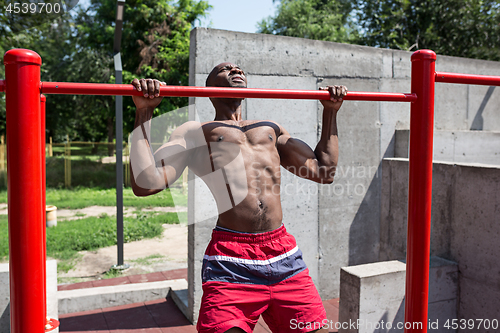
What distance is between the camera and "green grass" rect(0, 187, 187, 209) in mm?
11789

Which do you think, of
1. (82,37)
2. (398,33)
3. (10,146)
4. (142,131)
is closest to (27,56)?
Answer: (10,146)

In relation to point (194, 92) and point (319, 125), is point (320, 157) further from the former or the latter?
point (319, 125)

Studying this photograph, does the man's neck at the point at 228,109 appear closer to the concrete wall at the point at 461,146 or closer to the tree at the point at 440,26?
the concrete wall at the point at 461,146

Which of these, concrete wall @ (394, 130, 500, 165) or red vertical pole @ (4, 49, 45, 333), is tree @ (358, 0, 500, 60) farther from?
red vertical pole @ (4, 49, 45, 333)

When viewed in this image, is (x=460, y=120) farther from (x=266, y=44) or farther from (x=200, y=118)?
(x=200, y=118)

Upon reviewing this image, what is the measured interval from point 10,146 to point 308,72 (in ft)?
11.2

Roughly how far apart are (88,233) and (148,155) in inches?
268

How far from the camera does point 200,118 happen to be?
391 cm

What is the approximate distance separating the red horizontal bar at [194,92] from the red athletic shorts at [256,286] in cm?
75

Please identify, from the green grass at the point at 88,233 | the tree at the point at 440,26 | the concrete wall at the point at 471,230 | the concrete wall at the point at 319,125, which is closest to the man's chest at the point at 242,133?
the concrete wall at the point at 319,125

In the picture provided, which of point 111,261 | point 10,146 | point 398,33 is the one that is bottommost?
point 111,261

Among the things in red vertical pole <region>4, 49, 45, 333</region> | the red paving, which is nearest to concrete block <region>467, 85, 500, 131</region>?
the red paving

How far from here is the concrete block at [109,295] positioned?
14.5 ft

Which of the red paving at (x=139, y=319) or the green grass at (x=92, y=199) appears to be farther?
the green grass at (x=92, y=199)
